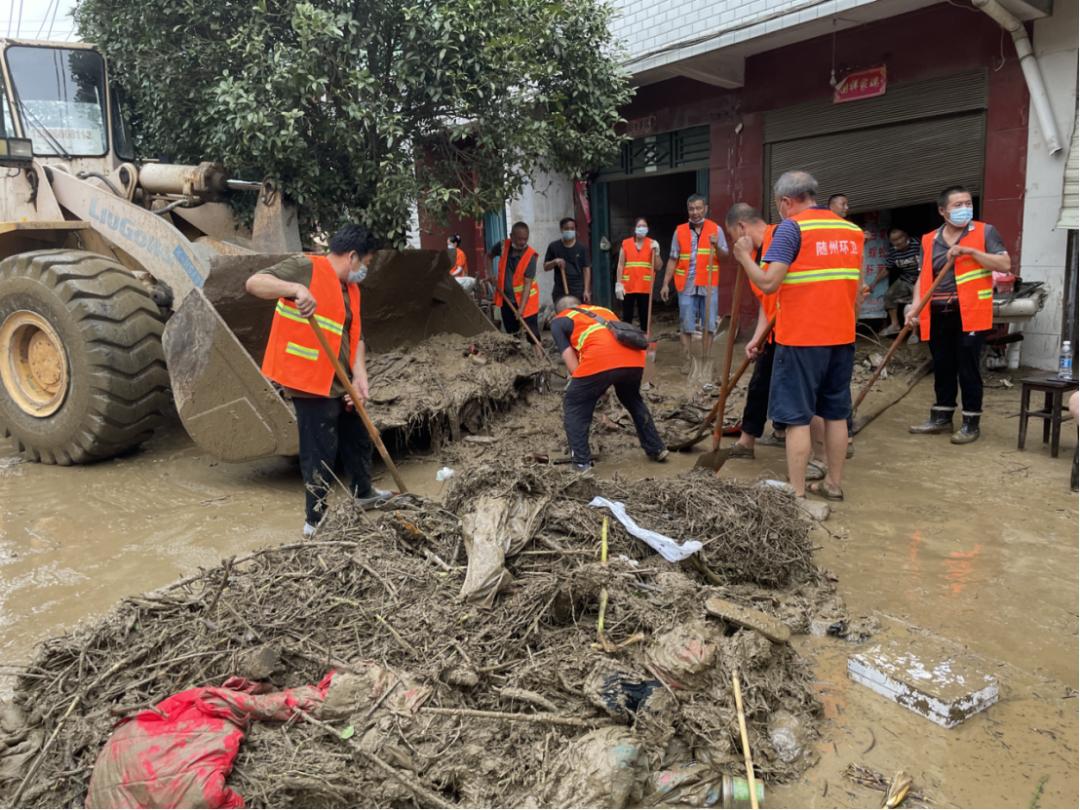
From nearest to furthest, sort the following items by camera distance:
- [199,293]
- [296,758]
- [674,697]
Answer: [296,758], [674,697], [199,293]

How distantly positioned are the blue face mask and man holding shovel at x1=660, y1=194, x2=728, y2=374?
2.38 meters

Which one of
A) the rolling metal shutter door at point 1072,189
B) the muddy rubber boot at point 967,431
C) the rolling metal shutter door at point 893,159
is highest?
the rolling metal shutter door at point 893,159

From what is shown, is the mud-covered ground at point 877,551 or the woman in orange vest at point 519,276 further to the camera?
the woman in orange vest at point 519,276

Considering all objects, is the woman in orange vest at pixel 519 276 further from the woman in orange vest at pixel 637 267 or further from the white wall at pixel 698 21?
the white wall at pixel 698 21

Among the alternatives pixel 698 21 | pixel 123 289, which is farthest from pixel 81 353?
pixel 698 21

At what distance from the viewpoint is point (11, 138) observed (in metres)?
5.62

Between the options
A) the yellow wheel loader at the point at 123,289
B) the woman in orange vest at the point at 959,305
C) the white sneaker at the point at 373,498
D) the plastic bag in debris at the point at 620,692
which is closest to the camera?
the plastic bag in debris at the point at 620,692

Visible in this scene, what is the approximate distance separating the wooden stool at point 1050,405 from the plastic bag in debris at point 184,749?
4514mm

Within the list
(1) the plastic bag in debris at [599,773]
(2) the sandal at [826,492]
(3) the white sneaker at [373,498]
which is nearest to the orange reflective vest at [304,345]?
(3) the white sneaker at [373,498]

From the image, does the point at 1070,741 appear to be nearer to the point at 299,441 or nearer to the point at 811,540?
the point at 811,540

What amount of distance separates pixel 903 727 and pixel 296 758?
5.92 ft

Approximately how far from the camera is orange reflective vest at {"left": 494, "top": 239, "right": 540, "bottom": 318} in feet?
26.6

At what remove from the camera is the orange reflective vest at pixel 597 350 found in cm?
479

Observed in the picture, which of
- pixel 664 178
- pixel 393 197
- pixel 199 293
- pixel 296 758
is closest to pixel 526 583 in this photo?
pixel 296 758
